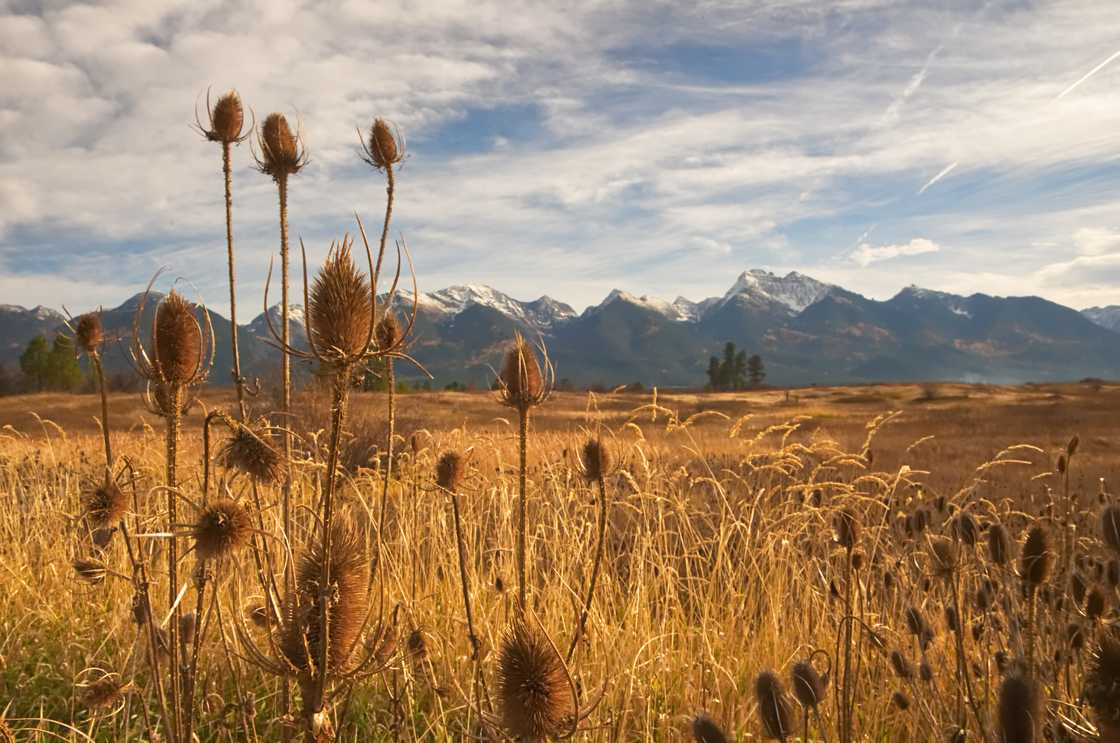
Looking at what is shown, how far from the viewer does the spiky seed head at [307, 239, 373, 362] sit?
156cm

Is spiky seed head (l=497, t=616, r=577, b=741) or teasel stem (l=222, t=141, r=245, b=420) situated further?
teasel stem (l=222, t=141, r=245, b=420)

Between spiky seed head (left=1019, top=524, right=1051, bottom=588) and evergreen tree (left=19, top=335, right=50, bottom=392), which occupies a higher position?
evergreen tree (left=19, top=335, right=50, bottom=392)

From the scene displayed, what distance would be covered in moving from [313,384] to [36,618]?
508 inches

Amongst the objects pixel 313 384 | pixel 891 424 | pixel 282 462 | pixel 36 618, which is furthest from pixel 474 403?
pixel 282 462

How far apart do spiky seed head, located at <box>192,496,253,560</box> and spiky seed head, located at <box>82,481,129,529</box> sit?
67cm

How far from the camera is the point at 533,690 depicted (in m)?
1.79

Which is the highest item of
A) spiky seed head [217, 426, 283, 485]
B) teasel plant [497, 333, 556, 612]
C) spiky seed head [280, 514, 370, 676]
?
teasel plant [497, 333, 556, 612]

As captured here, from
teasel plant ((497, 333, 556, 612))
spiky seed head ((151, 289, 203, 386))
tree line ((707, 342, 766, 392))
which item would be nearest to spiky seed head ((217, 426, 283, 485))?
spiky seed head ((151, 289, 203, 386))

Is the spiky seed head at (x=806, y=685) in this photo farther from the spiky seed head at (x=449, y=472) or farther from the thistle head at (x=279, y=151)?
the thistle head at (x=279, y=151)

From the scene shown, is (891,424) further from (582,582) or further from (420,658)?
(420,658)

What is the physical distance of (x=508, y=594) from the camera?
4895mm

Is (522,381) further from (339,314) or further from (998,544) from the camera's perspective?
(998,544)

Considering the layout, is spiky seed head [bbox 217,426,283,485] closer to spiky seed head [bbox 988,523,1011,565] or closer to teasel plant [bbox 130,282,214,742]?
teasel plant [bbox 130,282,214,742]

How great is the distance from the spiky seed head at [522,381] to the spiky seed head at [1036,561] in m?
1.87
